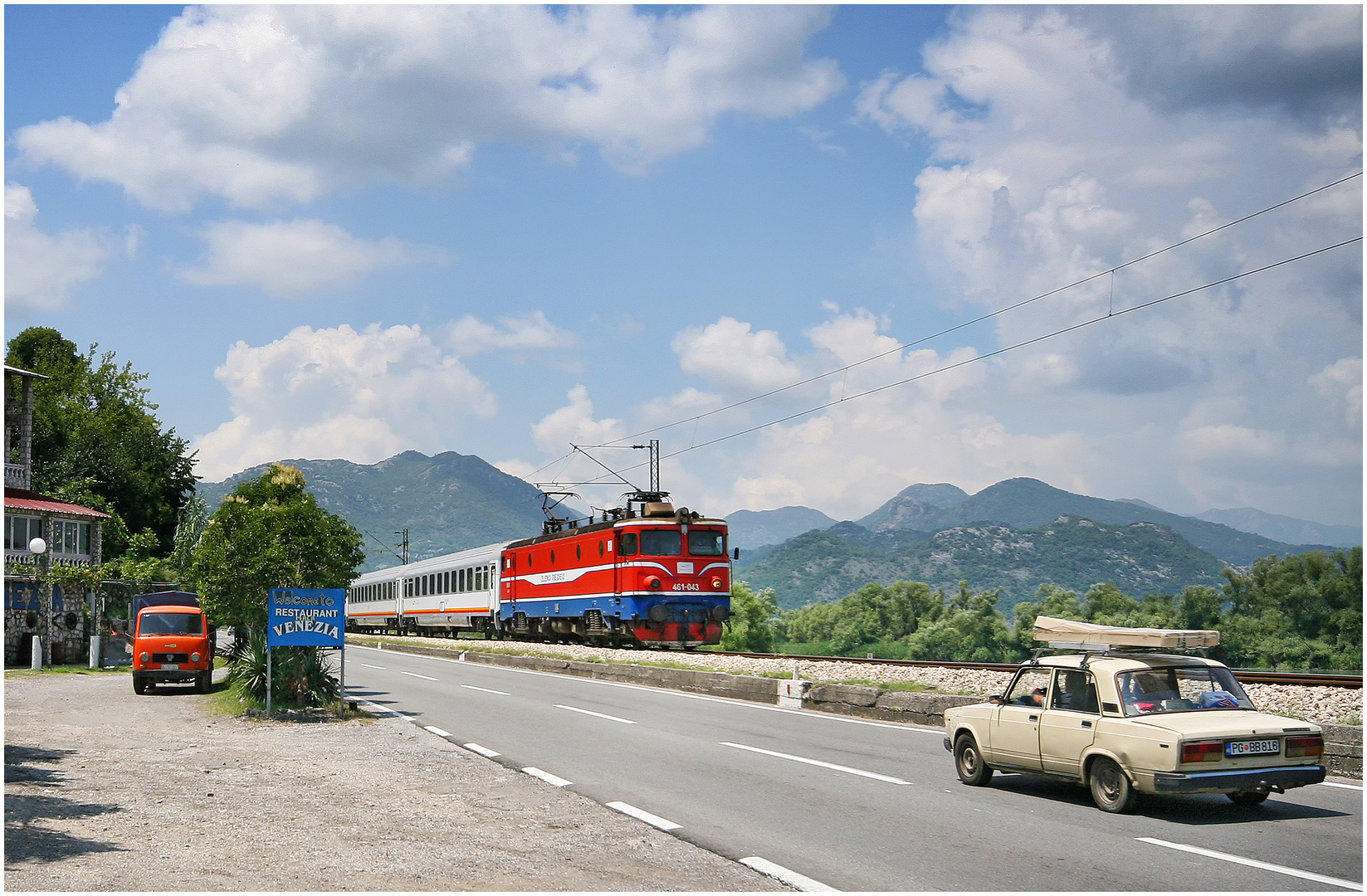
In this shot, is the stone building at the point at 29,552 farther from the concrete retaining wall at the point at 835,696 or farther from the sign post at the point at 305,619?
the sign post at the point at 305,619

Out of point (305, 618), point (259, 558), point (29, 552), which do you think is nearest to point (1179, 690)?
point (305, 618)

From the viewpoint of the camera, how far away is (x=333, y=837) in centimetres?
877

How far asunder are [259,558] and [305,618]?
137cm

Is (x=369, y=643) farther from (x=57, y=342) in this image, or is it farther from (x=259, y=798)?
(x=259, y=798)

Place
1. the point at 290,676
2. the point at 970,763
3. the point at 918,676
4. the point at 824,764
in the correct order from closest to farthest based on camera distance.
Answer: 1. the point at 970,763
2. the point at 824,764
3. the point at 290,676
4. the point at 918,676

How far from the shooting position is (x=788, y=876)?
7.68 metres

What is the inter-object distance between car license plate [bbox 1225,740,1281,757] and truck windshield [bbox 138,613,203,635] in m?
20.0

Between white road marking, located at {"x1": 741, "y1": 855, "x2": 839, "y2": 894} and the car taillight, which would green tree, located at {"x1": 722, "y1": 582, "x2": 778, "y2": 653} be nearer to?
the car taillight

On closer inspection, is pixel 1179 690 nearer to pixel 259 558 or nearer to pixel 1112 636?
pixel 1112 636

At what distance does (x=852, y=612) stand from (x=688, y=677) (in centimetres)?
8691

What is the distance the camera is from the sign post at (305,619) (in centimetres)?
1797

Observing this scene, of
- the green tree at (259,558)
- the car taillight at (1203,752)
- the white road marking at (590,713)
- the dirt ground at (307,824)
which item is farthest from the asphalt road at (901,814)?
the green tree at (259,558)

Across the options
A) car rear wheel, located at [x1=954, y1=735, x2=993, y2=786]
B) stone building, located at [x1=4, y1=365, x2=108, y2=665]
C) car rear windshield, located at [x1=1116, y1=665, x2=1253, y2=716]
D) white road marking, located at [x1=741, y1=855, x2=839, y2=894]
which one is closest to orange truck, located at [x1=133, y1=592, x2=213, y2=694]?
stone building, located at [x1=4, y1=365, x2=108, y2=665]

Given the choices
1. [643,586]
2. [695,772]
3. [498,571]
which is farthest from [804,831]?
[498,571]
